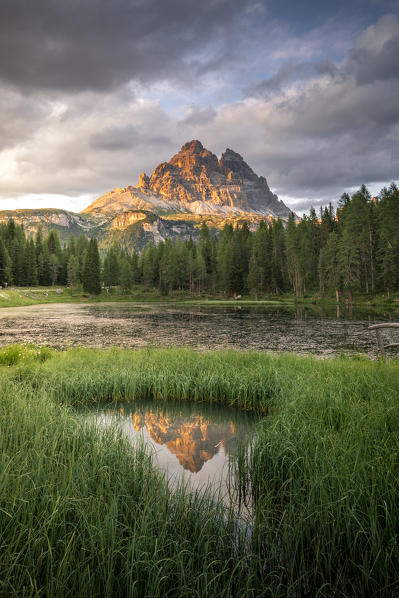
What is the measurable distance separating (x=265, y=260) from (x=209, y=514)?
83493 mm

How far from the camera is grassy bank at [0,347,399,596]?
10.1 ft

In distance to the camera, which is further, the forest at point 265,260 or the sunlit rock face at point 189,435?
the forest at point 265,260

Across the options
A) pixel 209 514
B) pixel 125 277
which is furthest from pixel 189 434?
pixel 125 277

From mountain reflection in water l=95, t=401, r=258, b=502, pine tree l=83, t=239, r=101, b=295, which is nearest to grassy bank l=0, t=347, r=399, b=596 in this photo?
mountain reflection in water l=95, t=401, r=258, b=502

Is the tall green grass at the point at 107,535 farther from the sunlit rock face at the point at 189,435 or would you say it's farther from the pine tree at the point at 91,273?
the pine tree at the point at 91,273

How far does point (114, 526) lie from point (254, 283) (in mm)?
81736

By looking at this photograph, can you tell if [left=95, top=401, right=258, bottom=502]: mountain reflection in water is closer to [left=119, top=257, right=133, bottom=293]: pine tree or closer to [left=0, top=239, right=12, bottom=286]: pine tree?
[left=0, top=239, right=12, bottom=286]: pine tree

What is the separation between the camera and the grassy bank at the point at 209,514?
3.07 metres

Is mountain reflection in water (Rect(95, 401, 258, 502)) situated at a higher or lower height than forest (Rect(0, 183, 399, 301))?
lower

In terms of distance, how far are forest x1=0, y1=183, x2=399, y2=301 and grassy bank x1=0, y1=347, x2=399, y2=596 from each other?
54.7 meters

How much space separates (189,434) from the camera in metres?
8.22

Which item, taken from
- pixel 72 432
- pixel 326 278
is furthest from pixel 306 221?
pixel 72 432

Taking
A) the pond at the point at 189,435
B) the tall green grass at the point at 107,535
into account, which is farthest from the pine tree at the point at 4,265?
the tall green grass at the point at 107,535

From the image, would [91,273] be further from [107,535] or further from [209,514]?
[107,535]
